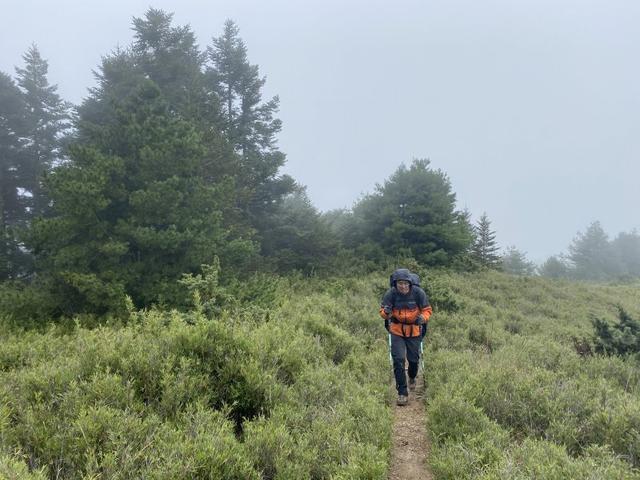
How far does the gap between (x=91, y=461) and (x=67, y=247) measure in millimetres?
9972

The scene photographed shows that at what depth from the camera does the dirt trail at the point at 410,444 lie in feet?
15.5

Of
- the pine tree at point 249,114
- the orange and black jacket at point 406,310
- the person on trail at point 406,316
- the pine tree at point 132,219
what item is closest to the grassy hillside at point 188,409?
the person on trail at point 406,316

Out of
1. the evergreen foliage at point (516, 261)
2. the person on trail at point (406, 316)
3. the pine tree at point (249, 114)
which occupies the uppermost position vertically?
the pine tree at point (249, 114)

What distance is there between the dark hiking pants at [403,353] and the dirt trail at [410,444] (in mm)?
581

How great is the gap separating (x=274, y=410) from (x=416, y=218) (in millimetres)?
20689

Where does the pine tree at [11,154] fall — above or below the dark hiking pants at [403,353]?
above

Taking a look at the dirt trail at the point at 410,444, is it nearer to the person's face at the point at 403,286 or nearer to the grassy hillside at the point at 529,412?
the grassy hillside at the point at 529,412

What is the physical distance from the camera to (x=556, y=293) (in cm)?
2164

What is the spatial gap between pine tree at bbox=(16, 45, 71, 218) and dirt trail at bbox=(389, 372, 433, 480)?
78.3 ft

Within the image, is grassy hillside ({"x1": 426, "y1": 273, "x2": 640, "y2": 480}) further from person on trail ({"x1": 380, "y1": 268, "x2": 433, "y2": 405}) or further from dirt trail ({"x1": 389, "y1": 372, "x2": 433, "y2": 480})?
person on trail ({"x1": 380, "y1": 268, "x2": 433, "y2": 405})

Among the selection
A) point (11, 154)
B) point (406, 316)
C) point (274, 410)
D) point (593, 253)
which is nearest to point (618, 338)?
point (406, 316)

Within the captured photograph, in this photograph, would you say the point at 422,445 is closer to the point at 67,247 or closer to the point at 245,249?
the point at 245,249

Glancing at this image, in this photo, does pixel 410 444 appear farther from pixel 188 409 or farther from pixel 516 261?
pixel 516 261

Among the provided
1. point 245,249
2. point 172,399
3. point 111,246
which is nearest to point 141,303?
point 111,246
